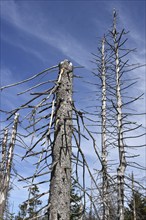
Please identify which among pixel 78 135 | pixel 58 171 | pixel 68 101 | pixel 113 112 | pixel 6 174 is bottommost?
pixel 58 171

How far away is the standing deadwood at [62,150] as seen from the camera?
2.69 meters

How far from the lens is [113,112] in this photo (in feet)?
35.6

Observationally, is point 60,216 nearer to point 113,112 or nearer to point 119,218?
point 119,218

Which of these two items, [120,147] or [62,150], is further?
[120,147]

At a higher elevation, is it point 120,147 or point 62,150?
point 120,147

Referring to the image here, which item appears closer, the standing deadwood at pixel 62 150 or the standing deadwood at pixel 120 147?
the standing deadwood at pixel 62 150

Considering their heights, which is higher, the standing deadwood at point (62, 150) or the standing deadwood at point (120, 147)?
the standing deadwood at point (120, 147)

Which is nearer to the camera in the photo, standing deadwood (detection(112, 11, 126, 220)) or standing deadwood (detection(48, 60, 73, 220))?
standing deadwood (detection(48, 60, 73, 220))

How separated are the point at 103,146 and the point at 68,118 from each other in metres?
11.3

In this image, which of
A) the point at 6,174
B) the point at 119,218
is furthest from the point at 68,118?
the point at 6,174

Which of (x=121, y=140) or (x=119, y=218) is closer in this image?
(x=119, y=218)

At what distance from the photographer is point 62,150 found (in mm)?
2924

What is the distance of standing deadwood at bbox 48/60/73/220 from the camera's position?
8.82 ft

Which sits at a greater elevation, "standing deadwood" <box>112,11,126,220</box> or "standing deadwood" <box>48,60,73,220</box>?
"standing deadwood" <box>112,11,126,220</box>
